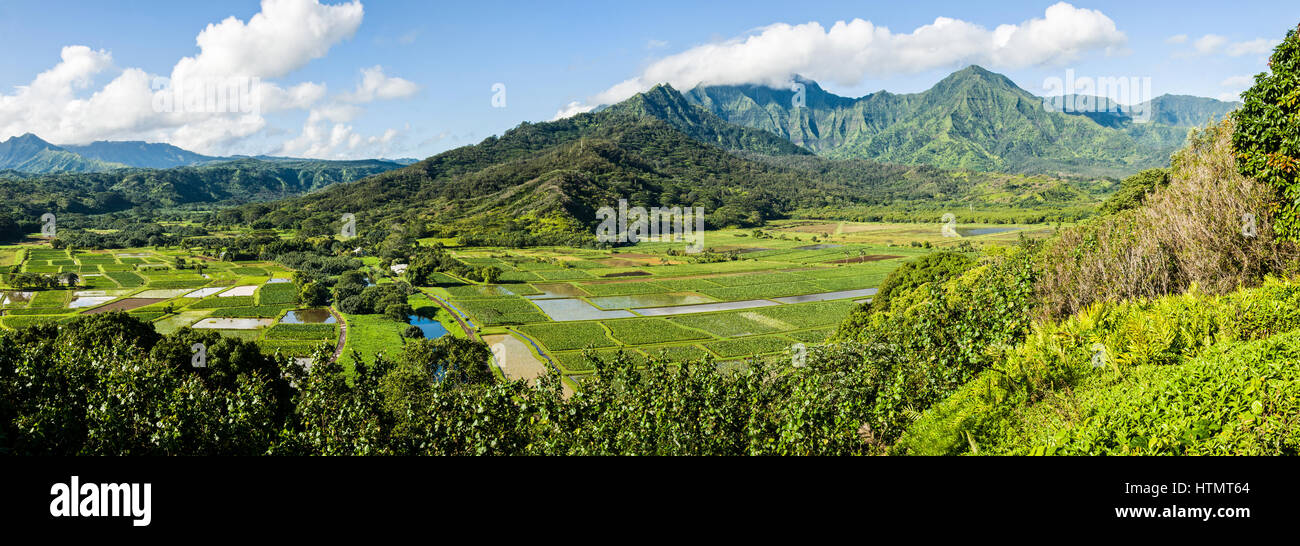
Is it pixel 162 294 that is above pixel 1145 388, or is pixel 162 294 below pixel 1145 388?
below

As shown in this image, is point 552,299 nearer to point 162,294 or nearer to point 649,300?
point 649,300

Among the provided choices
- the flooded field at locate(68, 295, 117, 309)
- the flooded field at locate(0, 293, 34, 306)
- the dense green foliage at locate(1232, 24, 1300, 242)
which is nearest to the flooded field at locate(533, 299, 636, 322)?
the flooded field at locate(68, 295, 117, 309)

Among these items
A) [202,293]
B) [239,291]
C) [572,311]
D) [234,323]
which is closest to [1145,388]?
[572,311]

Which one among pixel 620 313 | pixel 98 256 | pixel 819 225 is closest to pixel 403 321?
pixel 620 313

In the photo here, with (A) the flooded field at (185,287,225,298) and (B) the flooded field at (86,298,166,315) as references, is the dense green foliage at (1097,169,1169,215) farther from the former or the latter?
(A) the flooded field at (185,287,225,298)

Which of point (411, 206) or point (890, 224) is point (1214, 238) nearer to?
point (890, 224)

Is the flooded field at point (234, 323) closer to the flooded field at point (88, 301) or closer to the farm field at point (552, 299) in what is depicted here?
the farm field at point (552, 299)

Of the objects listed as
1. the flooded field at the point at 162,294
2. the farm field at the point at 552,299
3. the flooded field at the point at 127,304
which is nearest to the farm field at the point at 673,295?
the farm field at the point at 552,299

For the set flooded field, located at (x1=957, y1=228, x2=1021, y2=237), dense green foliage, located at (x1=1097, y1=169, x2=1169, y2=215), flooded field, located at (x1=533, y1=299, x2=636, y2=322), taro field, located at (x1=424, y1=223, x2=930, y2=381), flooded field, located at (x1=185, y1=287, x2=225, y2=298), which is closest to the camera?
dense green foliage, located at (x1=1097, y1=169, x2=1169, y2=215)

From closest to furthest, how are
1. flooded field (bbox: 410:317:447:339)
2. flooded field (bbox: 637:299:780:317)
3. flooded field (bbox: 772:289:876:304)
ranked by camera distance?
flooded field (bbox: 410:317:447:339), flooded field (bbox: 637:299:780:317), flooded field (bbox: 772:289:876:304)
